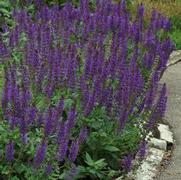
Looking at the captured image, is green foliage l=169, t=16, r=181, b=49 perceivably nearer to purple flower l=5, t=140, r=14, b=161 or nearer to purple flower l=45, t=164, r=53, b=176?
A: purple flower l=45, t=164, r=53, b=176

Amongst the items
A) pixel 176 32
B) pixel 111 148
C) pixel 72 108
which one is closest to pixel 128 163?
pixel 111 148

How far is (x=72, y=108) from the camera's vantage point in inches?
160

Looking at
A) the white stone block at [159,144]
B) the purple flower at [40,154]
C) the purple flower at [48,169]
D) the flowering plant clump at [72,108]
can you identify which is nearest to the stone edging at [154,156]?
the white stone block at [159,144]

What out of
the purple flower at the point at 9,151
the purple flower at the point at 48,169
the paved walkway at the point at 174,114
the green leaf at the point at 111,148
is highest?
the purple flower at the point at 9,151

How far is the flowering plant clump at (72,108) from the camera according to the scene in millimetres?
4113

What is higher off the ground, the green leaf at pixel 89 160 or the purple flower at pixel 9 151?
the purple flower at pixel 9 151

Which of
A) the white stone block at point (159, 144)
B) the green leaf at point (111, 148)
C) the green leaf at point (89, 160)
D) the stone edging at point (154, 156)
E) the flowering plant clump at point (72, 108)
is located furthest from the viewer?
the white stone block at point (159, 144)

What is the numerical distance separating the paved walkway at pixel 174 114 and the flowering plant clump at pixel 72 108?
1.60 feet

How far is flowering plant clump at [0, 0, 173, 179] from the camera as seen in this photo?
162 inches

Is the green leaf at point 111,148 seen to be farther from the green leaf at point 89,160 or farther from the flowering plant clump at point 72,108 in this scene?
the green leaf at point 89,160

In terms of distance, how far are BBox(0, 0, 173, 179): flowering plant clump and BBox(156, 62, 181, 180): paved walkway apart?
0.49 metres

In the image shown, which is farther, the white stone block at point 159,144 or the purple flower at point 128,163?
the white stone block at point 159,144

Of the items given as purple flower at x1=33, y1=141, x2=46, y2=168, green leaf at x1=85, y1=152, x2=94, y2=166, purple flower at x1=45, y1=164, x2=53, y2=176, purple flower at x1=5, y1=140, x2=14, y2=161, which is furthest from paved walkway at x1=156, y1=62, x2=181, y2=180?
purple flower at x1=5, y1=140, x2=14, y2=161

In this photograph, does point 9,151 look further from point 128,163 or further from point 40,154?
point 128,163
